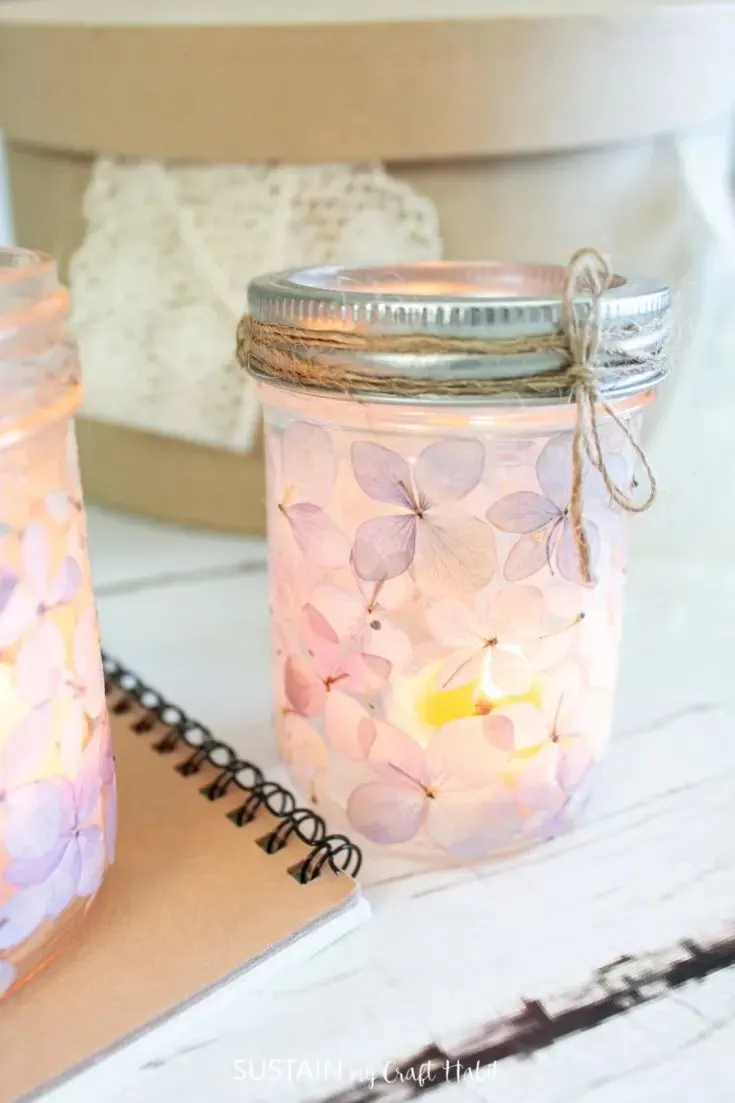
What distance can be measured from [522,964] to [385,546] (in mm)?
135

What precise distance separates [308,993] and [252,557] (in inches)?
13.2

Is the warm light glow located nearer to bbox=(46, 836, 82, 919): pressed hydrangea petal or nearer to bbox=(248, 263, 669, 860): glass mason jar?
bbox=(248, 263, 669, 860): glass mason jar

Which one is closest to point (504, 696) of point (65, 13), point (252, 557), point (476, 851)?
point (476, 851)

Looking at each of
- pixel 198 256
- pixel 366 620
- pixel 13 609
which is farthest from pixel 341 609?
pixel 198 256

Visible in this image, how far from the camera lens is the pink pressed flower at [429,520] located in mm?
320

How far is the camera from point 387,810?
0.36m

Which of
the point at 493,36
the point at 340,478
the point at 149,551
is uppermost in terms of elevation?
the point at 493,36

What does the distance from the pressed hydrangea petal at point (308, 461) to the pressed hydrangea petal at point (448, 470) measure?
35mm

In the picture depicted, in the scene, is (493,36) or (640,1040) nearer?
(640,1040)

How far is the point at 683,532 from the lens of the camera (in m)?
0.62

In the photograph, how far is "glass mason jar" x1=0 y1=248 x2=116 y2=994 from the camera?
0.90 ft

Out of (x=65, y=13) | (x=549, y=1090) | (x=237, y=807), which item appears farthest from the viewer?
(x=65, y=13)

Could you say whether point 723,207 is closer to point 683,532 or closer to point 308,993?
point 683,532

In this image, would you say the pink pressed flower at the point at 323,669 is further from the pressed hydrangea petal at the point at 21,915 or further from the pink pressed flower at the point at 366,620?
the pressed hydrangea petal at the point at 21,915
